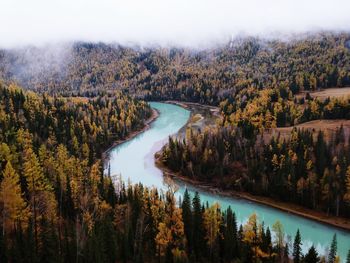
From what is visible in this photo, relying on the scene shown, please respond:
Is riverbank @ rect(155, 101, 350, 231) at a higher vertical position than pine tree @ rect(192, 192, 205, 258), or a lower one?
lower

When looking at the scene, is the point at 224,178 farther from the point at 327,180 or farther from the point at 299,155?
the point at 327,180

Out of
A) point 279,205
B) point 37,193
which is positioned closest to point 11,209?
point 37,193

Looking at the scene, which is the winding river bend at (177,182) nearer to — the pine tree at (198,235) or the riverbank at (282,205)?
the riverbank at (282,205)

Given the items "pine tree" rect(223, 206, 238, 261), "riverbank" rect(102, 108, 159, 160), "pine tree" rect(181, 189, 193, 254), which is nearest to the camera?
"pine tree" rect(223, 206, 238, 261)

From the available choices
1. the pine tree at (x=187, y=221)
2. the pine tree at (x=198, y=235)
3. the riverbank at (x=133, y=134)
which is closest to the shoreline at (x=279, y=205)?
the pine tree at (x=187, y=221)

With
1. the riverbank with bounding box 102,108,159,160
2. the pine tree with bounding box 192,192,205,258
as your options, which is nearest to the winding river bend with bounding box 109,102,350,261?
the riverbank with bounding box 102,108,159,160

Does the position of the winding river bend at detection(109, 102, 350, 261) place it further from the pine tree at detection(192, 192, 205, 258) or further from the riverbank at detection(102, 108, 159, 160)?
the pine tree at detection(192, 192, 205, 258)

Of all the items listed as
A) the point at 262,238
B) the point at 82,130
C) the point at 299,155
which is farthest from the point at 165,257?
the point at 82,130
